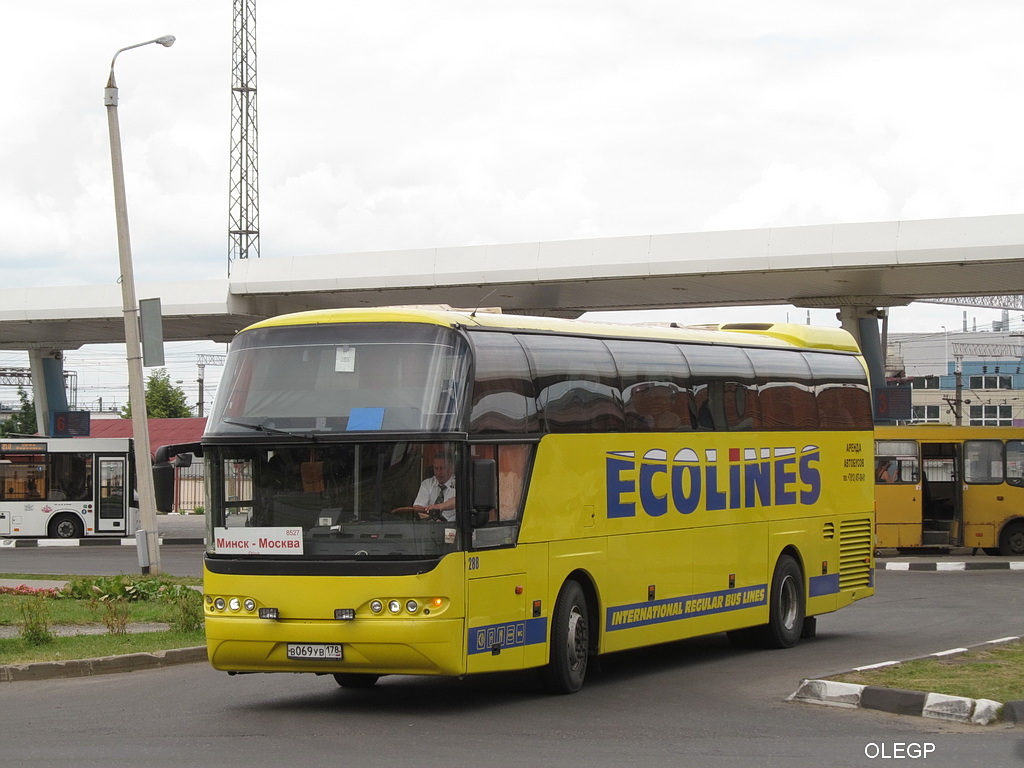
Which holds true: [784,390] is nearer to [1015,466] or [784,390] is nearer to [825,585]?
[825,585]

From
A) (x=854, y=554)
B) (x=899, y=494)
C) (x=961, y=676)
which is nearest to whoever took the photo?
(x=961, y=676)

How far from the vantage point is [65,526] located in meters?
39.6

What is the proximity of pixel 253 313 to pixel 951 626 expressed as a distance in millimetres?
25544

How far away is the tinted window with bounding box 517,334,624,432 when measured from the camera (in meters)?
12.3

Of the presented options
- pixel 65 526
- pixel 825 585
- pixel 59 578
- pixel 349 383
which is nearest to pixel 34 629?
pixel 349 383

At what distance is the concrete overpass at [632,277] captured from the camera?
30953 millimetres

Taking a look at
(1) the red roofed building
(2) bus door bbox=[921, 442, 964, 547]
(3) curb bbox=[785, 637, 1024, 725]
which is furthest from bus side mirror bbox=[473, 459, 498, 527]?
(1) the red roofed building

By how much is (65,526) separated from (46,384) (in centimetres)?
1262

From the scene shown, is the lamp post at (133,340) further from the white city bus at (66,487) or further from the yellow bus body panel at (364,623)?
the white city bus at (66,487)

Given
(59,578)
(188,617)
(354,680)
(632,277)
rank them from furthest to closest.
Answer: (632,277) → (59,578) → (188,617) → (354,680)

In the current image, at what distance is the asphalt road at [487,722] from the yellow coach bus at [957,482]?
1533 centimetres

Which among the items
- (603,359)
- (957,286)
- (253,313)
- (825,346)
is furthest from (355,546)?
(253,313)

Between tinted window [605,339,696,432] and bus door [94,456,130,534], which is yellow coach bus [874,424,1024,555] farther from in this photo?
bus door [94,456,130,534]

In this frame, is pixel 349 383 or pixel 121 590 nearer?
pixel 349 383
